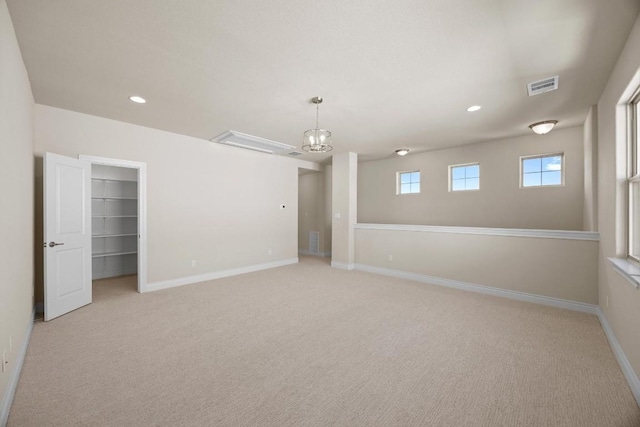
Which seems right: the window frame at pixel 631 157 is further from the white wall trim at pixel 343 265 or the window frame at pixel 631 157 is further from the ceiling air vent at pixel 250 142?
the ceiling air vent at pixel 250 142

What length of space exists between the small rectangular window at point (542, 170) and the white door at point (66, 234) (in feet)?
24.5

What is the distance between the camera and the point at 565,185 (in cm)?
474

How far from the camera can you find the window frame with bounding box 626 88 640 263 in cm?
242

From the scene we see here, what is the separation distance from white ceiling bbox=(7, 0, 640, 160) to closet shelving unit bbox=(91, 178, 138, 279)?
2341 millimetres

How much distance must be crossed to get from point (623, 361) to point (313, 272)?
4.56 metres


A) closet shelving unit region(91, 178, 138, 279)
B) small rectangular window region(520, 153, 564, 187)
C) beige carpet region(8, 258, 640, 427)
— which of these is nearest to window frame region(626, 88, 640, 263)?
beige carpet region(8, 258, 640, 427)

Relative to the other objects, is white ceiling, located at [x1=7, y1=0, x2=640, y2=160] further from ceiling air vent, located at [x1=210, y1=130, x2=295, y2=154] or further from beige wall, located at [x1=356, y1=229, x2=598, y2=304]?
beige wall, located at [x1=356, y1=229, x2=598, y2=304]

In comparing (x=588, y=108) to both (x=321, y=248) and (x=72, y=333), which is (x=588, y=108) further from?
(x=72, y=333)

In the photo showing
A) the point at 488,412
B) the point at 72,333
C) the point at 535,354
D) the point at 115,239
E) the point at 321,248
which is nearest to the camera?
the point at 488,412

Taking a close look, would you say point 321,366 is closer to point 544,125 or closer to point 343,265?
point 343,265

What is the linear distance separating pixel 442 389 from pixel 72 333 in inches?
149

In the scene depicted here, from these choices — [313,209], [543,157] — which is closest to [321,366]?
[543,157]

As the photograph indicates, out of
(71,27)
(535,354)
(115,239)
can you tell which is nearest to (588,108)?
(535,354)

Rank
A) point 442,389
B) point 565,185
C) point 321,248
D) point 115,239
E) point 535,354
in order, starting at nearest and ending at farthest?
point 442,389
point 535,354
point 565,185
point 115,239
point 321,248
